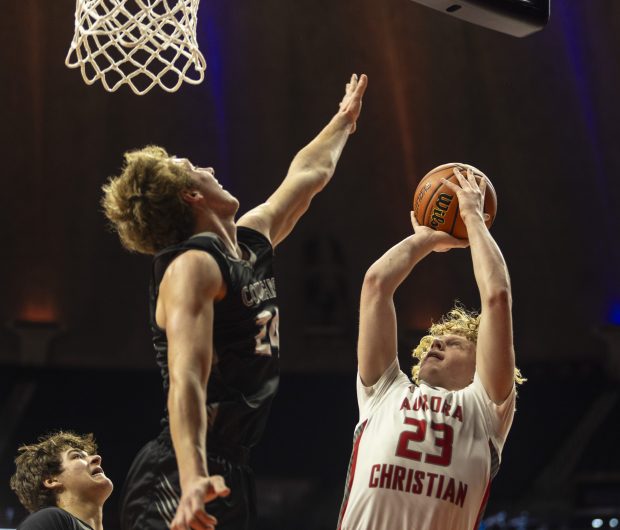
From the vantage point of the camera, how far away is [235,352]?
2.20 metres

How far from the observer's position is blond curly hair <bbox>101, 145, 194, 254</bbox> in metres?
2.27

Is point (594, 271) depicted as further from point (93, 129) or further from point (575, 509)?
point (93, 129)

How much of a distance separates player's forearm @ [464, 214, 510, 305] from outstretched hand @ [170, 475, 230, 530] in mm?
1241

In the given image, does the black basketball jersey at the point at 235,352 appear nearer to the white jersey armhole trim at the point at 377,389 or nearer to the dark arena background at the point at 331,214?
the white jersey armhole trim at the point at 377,389

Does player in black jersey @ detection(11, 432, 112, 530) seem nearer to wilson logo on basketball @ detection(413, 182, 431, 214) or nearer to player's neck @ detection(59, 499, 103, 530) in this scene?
player's neck @ detection(59, 499, 103, 530)

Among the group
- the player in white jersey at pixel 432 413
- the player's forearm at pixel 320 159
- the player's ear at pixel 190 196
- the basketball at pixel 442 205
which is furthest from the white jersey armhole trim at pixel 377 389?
the player's ear at pixel 190 196

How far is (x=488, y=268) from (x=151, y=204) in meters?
1.13

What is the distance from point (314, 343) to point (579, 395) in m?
2.24

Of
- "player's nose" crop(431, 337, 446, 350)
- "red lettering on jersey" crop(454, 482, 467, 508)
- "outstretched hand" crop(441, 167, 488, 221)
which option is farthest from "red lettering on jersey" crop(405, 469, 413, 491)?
"outstretched hand" crop(441, 167, 488, 221)

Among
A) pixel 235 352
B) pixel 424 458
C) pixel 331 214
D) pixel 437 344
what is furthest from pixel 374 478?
pixel 331 214

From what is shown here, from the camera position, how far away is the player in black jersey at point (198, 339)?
77.6 inches

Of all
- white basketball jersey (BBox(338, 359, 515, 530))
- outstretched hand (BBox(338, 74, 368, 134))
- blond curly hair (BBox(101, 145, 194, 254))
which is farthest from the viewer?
outstretched hand (BBox(338, 74, 368, 134))

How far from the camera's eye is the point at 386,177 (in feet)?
25.7

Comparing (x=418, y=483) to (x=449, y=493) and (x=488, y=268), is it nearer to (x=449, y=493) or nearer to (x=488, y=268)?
(x=449, y=493)
